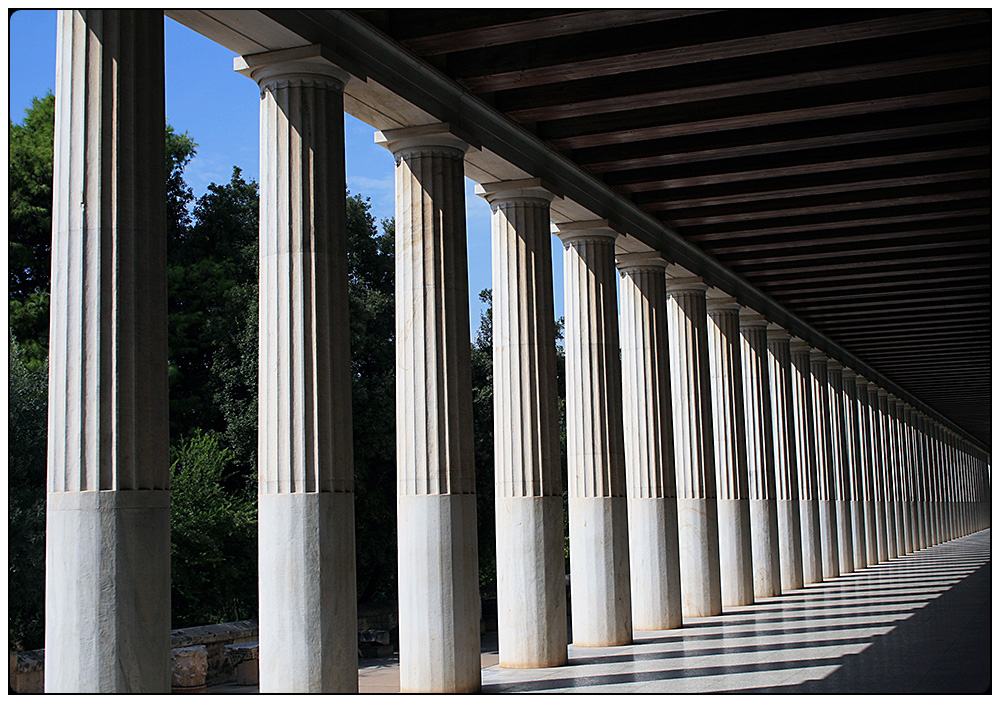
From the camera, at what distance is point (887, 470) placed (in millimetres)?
89062

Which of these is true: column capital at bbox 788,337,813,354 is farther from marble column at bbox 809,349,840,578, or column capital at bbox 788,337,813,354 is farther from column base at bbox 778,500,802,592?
column base at bbox 778,500,802,592

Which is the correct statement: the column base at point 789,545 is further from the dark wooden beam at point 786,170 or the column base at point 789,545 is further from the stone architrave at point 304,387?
the stone architrave at point 304,387

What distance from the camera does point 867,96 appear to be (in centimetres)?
2800

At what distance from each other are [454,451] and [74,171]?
1175 cm

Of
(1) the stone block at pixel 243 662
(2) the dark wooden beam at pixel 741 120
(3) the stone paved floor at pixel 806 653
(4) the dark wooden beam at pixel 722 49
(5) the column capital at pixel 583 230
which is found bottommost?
(1) the stone block at pixel 243 662

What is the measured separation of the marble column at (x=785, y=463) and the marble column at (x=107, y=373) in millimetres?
45472

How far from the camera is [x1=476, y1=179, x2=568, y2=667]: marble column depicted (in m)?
29.3

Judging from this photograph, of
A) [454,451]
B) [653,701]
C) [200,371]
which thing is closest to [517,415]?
[454,451]

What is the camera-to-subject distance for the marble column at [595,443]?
33.7 m

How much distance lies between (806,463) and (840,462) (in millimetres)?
9680

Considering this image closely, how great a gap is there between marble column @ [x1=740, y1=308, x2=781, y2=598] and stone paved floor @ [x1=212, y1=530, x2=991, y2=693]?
3.74 meters

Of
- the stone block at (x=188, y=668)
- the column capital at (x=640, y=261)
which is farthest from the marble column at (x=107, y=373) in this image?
the stone block at (x=188, y=668)

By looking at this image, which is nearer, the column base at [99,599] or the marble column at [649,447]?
the column base at [99,599]

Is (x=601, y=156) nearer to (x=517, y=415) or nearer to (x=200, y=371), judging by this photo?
(x=517, y=415)
